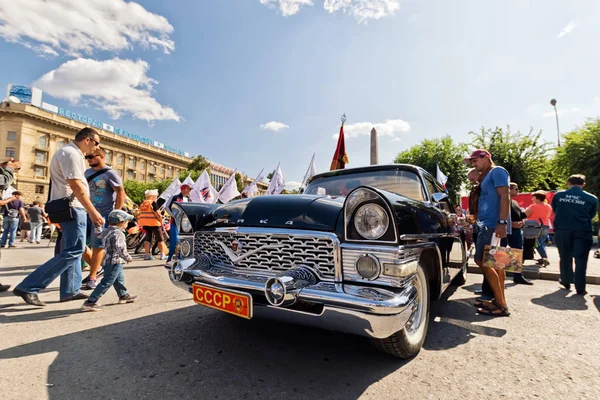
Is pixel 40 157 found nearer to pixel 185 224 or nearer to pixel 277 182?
pixel 277 182

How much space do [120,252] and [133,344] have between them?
112 cm

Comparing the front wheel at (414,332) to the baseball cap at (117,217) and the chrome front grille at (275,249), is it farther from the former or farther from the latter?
the baseball cap at (117,217)

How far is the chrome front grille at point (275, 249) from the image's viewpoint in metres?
1.96

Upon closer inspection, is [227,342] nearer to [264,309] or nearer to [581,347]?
[264,309]

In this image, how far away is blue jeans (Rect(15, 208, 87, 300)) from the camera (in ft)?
10.0

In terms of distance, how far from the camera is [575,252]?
4.41 meters

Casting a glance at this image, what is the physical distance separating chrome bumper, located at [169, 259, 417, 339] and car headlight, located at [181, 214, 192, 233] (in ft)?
2.43

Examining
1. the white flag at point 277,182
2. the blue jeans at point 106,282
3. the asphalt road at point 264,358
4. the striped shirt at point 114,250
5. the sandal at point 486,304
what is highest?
the white flag at point 277,182

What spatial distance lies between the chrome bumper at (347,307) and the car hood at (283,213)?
394mm

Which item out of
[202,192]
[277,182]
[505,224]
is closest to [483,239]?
[505,224]

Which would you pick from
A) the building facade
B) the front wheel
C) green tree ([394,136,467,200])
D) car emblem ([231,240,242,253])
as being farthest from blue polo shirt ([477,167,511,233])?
the building facade

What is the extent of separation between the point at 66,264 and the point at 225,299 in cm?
225

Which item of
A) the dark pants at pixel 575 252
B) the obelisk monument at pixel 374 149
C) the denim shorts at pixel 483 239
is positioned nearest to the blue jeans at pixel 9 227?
the obelisk monument at pixel 374 149

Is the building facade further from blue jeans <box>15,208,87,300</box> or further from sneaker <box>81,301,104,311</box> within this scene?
sneaker <box>81,301,104,311</box>
